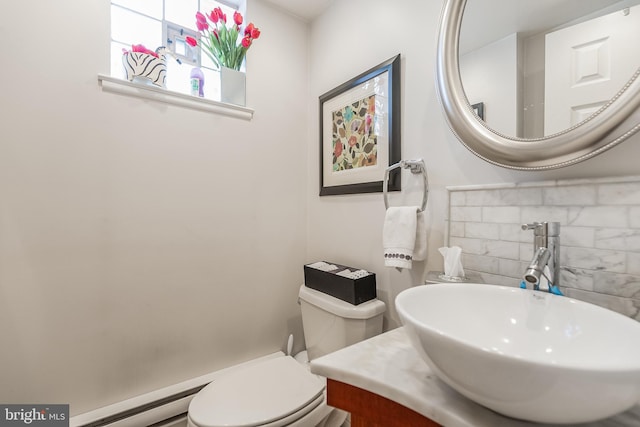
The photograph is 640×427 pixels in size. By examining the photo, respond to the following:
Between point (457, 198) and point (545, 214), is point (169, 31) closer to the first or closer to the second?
point (457, 198)

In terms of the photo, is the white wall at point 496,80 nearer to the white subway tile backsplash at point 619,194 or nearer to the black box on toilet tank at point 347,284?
the white subway tile backsplash at point 619,194

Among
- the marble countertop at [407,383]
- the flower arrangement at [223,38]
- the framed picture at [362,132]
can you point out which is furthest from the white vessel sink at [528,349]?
the flower arrangement at [223,38]

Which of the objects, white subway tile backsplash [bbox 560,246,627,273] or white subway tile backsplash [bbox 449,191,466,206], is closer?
white subway tile backsplash [bbox 560,246,627,273]

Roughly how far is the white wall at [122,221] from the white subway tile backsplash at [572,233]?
102 centimetres

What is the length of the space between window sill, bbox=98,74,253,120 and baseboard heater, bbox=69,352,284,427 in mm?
1284

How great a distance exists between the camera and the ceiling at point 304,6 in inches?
58.9

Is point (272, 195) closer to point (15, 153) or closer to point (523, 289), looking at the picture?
point (15, 153)

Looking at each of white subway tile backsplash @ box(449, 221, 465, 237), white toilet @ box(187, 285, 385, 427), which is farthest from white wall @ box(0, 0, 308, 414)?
white subway tile backsplash @ box(449, 221, 465, 237)

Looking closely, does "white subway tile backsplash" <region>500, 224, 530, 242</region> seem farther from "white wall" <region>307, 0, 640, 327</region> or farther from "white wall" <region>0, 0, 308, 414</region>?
"white wall" <region>0, 0, 308, 414</region>

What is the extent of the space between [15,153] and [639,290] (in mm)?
1876

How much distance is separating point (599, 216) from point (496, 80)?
18.5 inches

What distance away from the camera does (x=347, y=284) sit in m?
1.13

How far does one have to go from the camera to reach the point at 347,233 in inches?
55.4

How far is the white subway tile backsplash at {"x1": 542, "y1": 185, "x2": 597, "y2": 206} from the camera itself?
0.68 metres
